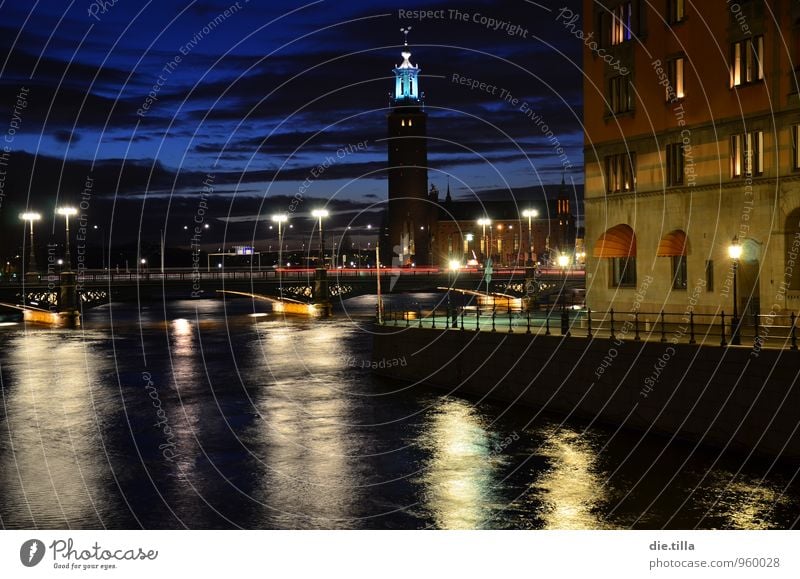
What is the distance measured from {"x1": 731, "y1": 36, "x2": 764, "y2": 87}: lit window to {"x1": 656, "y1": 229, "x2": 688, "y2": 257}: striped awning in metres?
7.37

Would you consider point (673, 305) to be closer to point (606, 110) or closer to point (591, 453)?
point (606, 110)

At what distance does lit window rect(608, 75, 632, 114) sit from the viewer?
51.1 m

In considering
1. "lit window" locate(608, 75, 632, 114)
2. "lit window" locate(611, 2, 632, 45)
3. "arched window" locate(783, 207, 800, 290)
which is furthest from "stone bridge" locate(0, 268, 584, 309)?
"arched window" locate(783, 207, 800, 290)

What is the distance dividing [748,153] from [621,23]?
11393 mm

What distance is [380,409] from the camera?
46000mm

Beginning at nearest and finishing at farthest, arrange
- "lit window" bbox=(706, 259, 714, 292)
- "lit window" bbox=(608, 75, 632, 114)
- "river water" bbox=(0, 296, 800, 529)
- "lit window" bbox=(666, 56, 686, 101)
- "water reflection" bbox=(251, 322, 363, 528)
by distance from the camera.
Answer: "river water" bbox=(0, 296, 800, 529)
"water reflection" bbox=(251, 322, 363, 528)
"lit window" bbox=(706, 259, 714, 292)
"lit window" bbox=(666, 56, 686, 101)
"lit window" bbox=(608, 75, 632, 114)

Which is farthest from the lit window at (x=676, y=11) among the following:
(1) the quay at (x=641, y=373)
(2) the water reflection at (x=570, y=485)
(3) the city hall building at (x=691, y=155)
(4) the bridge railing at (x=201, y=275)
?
(4) the bridge railing at (x=201, y=275)

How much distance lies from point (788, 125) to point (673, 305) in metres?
10.3

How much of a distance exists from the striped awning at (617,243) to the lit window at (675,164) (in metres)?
4.17

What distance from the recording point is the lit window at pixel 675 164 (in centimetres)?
4763

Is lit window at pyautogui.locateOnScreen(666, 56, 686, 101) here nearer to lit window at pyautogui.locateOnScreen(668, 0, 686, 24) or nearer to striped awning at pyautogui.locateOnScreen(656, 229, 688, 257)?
lit window at pyautogui.locateOnScreen(668, 0, 686, 24)

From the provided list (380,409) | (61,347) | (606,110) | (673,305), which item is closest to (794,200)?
(673,305)

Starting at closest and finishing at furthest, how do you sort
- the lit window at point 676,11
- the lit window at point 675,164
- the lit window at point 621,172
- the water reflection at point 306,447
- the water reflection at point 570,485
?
1. the water reflection at point 570,485
2. the water reflection at point 306,447
3. the lit window at point 676,11
4. the lit window at point 675,164
5. the lit window at point 621,172

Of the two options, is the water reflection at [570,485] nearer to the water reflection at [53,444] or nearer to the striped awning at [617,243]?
the water reflection at [53,444]
